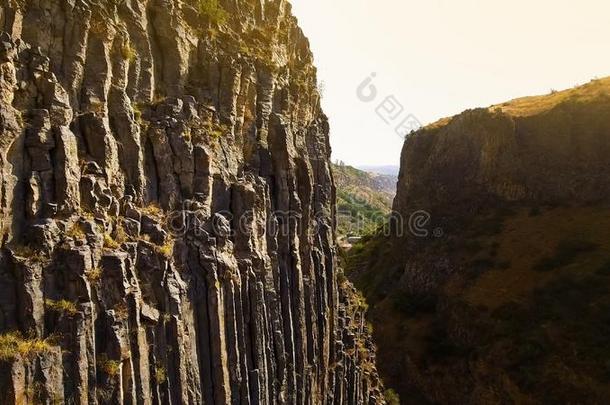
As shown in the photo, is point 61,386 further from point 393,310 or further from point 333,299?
point 393,310

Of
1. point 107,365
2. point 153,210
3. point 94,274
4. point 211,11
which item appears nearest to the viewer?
point 107,365

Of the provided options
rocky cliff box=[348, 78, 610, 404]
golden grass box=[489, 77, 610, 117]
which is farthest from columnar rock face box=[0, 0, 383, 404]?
golden grass box=[489, 77, 610, 117]

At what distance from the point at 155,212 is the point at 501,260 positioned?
45121 mm

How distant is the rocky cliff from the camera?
37.6 m

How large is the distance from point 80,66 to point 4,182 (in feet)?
12.7

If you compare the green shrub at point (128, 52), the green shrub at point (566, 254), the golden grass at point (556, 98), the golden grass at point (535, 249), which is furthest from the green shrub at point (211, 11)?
the golden grass at point (556, 98)

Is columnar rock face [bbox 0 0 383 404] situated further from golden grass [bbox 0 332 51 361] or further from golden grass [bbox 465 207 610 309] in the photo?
golden grass [bbox 465 207 610 309]

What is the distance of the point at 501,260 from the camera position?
49438mm

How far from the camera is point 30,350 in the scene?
372 inches

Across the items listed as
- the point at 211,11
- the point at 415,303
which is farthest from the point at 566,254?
the point at 211,11

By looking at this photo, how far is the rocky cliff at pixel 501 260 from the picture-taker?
37.6 meters

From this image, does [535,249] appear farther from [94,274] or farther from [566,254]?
[94,274]

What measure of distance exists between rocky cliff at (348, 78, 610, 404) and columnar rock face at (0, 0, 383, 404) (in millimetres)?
23316

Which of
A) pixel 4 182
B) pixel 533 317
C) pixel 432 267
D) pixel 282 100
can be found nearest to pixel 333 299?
pixel 282 100
